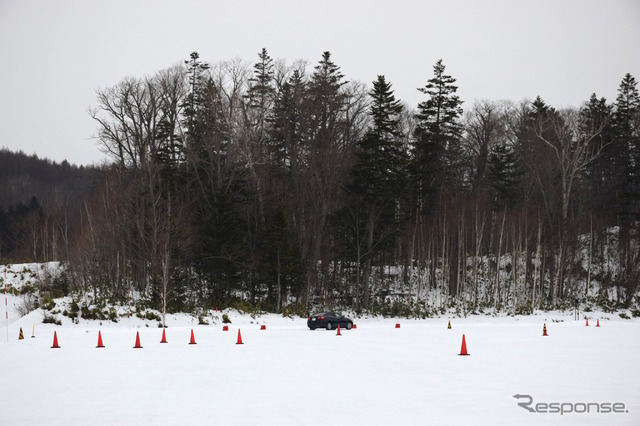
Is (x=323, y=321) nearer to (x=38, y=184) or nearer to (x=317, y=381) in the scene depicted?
→ (x=317, y=381)

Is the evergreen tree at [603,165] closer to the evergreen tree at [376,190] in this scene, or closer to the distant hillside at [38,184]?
the evergreen tree at [376,190]

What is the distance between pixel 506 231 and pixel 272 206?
76.6ft

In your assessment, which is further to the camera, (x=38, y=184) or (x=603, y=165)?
(x=38, y=184)

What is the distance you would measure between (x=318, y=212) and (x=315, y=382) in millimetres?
35763

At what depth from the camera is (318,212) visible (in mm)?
50562

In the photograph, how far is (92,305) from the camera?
3528 cm

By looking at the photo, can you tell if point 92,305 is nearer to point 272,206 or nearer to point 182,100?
point 272,206

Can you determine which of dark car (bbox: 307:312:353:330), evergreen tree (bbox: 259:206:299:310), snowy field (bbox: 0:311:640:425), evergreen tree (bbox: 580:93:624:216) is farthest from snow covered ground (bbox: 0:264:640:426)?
evergreen tree (bbox: 580:93:624:216)

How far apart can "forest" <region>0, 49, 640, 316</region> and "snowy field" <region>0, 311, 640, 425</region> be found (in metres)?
18.0

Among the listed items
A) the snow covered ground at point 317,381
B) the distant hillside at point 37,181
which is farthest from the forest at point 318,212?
the distant hillside at point 37,181

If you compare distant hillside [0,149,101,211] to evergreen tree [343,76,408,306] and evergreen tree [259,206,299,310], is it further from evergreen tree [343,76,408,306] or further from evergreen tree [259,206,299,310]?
evergreen tree [343,76,408,306]

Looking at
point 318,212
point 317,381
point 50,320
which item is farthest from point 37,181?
point 317,381

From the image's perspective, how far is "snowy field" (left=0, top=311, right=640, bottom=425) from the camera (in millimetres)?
11328

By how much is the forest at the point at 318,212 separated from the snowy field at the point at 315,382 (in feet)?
59.1
